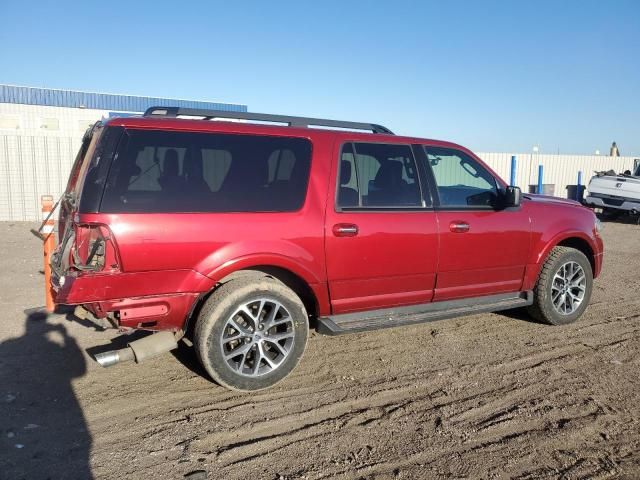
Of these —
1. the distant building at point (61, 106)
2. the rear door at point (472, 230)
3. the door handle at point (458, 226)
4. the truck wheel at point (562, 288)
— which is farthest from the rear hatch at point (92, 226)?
the distant building at point (61, 106)

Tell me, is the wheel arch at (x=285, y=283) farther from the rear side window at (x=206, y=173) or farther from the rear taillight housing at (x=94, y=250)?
the rear taillight housing at (x=94, y=250)

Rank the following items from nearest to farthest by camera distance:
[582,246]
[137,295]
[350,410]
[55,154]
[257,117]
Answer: [137,295] → [350,410] → [257,117] → [582,246] → [55,154]

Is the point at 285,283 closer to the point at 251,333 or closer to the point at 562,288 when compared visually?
the point at 251,333

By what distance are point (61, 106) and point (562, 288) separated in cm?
2844

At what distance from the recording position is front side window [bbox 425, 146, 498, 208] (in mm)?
4758

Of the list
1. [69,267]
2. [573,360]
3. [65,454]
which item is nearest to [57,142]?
[69,267]

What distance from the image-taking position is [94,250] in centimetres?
336

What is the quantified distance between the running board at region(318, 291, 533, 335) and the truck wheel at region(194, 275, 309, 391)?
0.33m

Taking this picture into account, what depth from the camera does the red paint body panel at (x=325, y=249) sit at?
→ 11.2 feet

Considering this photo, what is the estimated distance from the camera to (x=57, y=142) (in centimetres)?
1339

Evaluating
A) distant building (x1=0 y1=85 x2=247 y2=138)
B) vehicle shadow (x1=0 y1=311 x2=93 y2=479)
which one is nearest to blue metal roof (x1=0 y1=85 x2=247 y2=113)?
distant building (x1=0 y1=85 x2=247 y2=138)

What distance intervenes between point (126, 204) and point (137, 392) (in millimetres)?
1441

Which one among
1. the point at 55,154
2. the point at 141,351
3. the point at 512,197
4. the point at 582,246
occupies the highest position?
the point at 55,154

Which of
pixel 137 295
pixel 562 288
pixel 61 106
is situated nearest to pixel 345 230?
pixel 137 295
